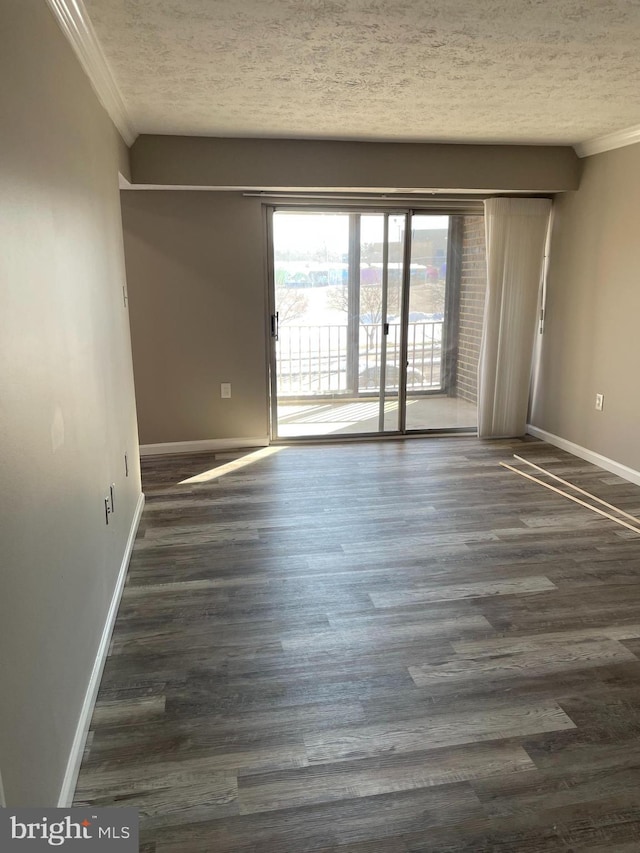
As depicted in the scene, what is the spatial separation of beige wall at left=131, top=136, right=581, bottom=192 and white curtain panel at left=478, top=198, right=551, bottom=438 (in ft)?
1.24

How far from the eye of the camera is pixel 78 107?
7.29 ft

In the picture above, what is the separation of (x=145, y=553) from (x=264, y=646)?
1087 millimetres

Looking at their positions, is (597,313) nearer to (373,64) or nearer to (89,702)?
(373,64)

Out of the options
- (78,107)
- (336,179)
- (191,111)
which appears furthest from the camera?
(336,179)

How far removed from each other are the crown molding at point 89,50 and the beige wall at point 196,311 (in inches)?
49.7

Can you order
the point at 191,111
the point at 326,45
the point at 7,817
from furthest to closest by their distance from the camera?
the point at 191,111 < the point at 326,45 < the point at 7,817

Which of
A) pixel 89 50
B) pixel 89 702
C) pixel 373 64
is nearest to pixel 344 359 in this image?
pixel 373 64

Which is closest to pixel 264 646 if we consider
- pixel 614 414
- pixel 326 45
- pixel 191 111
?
pixel 326 45

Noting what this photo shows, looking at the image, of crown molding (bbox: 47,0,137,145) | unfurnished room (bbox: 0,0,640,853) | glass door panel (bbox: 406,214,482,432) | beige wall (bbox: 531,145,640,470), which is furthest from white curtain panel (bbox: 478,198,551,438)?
crown molding (bbox: 47,0,137,145)

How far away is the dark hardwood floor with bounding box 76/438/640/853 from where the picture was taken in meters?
1.67

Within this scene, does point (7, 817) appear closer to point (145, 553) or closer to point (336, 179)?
point (145, 553)

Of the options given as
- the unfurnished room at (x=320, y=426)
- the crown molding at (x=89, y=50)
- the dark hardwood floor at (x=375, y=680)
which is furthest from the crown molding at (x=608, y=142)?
the crown molding at (x=89, y=50)

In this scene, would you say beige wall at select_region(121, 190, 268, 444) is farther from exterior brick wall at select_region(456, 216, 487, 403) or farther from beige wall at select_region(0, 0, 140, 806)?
beige wall at select_region(0, 0, 140, 806)

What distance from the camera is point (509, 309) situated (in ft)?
16.9
